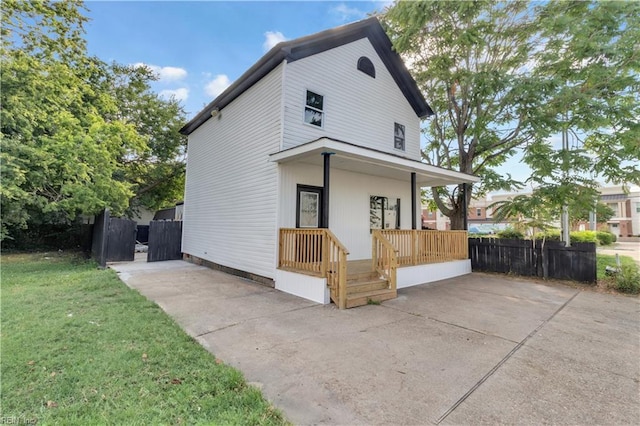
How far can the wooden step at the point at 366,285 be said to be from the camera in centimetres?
605

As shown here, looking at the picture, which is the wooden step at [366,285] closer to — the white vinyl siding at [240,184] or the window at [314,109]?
the white vinyl siding at [240,184]

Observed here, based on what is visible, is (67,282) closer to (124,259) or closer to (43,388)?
(124,259)

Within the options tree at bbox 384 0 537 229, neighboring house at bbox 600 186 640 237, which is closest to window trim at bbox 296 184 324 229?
tree at bbox 384 0 537 229

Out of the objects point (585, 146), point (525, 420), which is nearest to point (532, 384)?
point (525, 420)

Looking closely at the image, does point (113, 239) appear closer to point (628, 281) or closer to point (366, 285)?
point (366, 285)

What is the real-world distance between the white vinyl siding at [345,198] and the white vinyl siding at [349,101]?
865 mm

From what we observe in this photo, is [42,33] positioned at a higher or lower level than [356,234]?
higher

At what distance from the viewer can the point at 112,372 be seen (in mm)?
2969

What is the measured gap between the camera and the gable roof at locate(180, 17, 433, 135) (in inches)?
291

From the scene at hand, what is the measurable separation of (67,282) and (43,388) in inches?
231

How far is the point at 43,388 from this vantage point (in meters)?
2.67

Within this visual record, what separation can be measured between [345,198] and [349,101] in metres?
2.98

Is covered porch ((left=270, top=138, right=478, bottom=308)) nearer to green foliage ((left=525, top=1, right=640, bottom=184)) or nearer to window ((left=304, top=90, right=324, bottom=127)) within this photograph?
window ((left=304, top=90, right=324, bottom=127))

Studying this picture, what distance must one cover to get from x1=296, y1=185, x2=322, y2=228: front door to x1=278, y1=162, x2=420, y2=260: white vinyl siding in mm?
151
